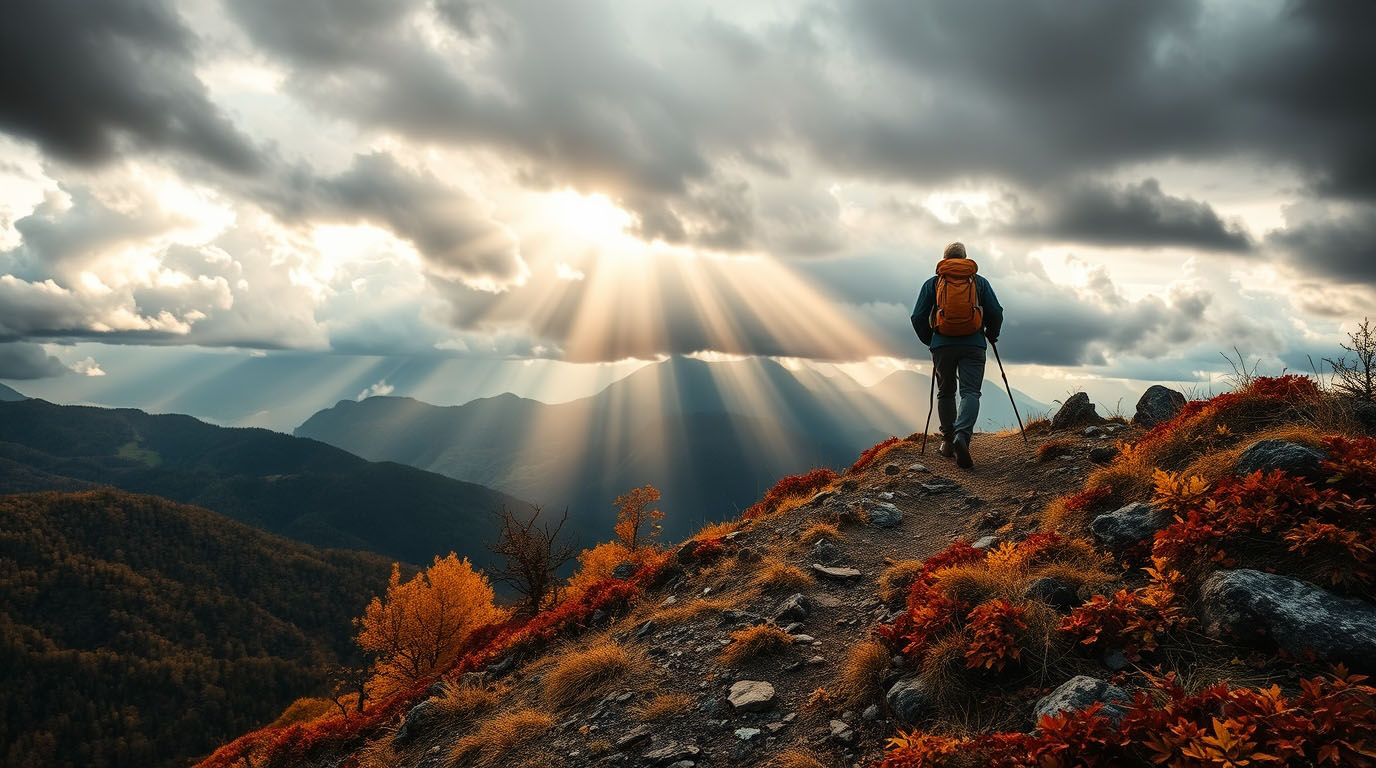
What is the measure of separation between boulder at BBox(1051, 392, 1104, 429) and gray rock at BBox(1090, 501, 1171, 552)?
31.3 feet

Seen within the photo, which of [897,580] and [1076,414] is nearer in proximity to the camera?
[897,580]

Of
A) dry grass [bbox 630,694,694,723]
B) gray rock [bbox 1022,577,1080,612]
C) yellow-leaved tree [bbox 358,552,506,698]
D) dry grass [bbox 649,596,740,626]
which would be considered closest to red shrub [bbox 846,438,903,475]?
dry grass [bbox 649,596,740,626]

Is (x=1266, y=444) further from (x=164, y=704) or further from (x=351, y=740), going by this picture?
(x=164, y=704)

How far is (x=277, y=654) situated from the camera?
191500mm

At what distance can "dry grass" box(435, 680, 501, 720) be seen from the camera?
9.18m

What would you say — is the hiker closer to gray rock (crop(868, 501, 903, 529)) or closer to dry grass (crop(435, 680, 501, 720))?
gray rock (crop(868, 501, 903, 529))

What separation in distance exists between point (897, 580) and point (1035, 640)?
2923 mm

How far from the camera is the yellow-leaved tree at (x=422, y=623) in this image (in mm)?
40656

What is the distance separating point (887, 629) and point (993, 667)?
1314 millimetres

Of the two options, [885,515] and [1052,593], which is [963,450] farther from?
[1052,593]

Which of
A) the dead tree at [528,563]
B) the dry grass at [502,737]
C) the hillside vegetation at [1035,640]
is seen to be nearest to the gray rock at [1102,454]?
the hillside vegetation at [1035,640]

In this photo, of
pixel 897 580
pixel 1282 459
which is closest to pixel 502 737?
pixel 897 580

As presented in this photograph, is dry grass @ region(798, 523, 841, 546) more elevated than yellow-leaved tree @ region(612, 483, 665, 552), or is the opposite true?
dry grass @ region(798, 523, 841, 546)

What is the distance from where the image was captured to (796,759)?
4.96 meters
